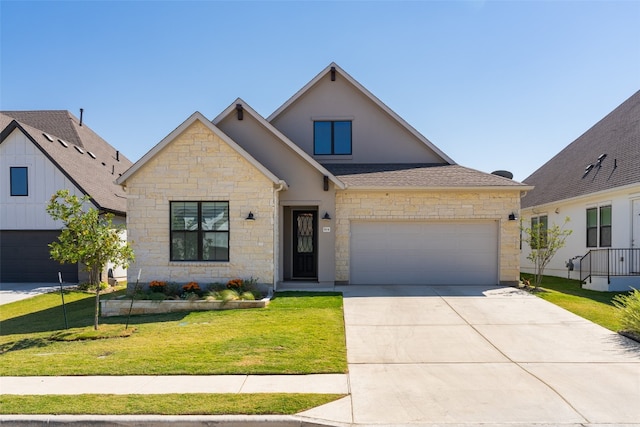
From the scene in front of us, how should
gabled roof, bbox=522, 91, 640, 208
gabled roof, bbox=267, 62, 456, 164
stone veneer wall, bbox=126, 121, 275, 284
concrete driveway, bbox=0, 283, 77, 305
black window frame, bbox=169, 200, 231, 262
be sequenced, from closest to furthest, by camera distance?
stone veneer wall, bbox=126, 121, 275, 284 → black window frame, bbox=169, 200, 231, 262 → concrete driveway, bbox=0, 283, 77, 305 → gabled roof, bbox=522, 91, 640, 208 → gabled roof, bbox=267, 62, 456, 164

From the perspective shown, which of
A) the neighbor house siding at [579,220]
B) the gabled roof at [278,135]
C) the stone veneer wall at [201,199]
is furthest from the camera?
the neighbor house siding at [579,220]

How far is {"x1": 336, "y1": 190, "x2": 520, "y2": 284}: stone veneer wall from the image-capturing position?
13117 millimetres

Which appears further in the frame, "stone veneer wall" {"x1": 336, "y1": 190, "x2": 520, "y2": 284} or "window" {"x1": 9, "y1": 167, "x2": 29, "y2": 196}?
"window" {"x1": 9, "y1": 167, "x2": 29, "y2": 196}

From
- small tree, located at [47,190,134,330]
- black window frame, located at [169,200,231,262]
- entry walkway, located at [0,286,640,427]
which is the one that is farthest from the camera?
black window frame, located at [169,200,231,262]

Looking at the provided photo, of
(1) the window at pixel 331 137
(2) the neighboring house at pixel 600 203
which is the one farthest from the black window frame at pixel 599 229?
(1) the window at pixel 331 137

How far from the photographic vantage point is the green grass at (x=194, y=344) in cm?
605

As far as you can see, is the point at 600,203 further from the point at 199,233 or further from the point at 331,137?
the point at 199,233

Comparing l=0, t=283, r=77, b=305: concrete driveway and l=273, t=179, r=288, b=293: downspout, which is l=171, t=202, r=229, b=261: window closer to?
l=273, t=179, r=288, b=293: downspout

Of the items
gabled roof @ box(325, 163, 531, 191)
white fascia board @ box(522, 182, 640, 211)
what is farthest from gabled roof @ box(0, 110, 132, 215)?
white fascia board @ box(522, 182, 640, 211)

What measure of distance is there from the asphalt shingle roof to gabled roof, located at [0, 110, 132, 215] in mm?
10565

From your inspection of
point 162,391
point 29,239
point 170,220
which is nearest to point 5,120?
point 29,239

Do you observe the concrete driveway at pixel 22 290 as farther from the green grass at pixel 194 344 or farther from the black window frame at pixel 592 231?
the black window frame at pixel 592 231

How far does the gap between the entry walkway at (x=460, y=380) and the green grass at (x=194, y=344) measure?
1.06 ft

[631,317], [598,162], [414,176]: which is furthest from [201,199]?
[598,162]
